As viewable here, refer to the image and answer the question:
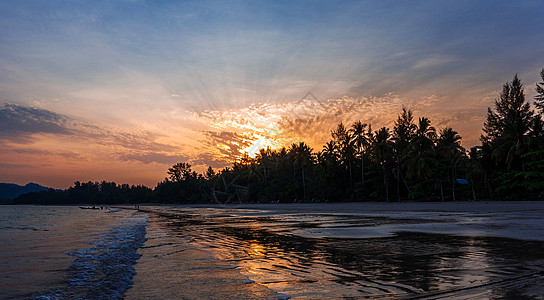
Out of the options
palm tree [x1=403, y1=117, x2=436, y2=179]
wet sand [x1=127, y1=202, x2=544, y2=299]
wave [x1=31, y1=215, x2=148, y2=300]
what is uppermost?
palm tree [x1=403, y1=117, x2=436, y2=179]

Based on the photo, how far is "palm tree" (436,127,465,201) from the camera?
53.3 meters

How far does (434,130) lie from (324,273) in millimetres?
65659

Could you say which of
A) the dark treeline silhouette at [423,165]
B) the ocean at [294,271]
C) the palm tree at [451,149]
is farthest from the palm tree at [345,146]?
the ocean at [294,271]

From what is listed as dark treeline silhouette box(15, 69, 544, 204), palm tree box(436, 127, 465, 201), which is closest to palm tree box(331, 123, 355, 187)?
dark treeline silhouette box(15, 69, 544, 204)

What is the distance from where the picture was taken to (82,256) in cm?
993

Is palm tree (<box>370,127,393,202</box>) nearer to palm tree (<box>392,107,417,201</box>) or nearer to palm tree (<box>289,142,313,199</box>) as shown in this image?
palm tree (<box>392,107,417,201</box>)

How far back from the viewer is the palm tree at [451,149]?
5331 centimetres

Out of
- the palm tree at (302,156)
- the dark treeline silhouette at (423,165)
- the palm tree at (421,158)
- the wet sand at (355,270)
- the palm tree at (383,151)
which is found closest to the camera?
the wet sand at (355,270)

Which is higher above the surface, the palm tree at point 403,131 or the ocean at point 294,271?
the palm tree at point 403,131

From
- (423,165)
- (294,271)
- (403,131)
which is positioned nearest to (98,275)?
(294,271)

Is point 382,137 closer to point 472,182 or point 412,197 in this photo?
point 412,197

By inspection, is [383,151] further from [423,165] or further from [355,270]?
[355,270]

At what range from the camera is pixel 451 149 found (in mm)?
53469

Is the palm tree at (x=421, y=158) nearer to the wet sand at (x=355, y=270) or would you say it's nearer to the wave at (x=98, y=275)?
the wet sand at (x=355, y=270)
